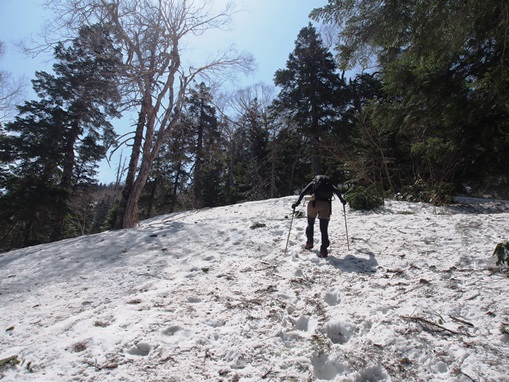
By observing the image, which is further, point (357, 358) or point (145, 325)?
point (145, 325)

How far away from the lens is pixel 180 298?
355 cm

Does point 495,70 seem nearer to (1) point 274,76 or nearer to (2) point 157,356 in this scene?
(2) point 157,356

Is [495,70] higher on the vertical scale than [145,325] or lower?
higher

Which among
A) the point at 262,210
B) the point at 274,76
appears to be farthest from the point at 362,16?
the point at 274,76

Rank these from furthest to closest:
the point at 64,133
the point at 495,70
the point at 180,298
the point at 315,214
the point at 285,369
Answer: the point at 64,133 → the point at 315,214 → the point at 495,70 → the point at 180,298 → the point at 285,369

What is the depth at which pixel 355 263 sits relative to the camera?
440 centimetres

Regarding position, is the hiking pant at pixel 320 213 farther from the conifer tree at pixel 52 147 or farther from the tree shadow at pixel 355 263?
the conifer tree at pixel 52 147

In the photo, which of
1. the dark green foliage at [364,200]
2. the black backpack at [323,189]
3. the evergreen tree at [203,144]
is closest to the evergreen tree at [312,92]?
the evergreen tree at [203,144]

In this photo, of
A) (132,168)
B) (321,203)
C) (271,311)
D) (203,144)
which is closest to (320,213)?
(321,203)

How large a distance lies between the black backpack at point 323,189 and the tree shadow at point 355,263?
45.8 inches

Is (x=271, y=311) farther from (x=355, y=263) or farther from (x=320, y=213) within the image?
(x=320, y=213)

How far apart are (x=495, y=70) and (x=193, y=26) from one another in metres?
10.5

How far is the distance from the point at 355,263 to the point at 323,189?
1521 millimetres

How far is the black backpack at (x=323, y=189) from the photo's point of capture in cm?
522
